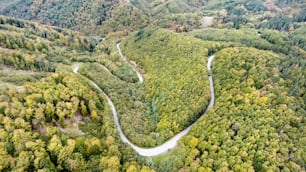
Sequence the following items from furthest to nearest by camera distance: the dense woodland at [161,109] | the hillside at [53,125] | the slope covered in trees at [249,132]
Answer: the slope covered in trees at [249,132], the dense woodland at [161,109], the hillside at [53,125]

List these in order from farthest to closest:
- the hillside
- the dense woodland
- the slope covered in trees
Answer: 1. the slope covered in trees
2. the dense woodland
3. the hillside

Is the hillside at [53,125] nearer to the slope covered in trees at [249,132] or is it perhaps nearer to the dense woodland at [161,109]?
the dense woodland at [161,109]

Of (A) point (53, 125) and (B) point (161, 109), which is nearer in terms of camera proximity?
(A) point (53, 125)

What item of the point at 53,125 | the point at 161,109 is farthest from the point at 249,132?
the point at 53,125

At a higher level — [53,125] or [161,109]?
[53,125]

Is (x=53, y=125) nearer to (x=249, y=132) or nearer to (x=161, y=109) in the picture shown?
(x=161, y=109)

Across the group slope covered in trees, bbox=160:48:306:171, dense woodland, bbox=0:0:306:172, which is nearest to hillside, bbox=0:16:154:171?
dense woodland, bbox=0:0:306:172

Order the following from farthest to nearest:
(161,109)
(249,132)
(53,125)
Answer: (161,109), (249,132), (53,125)

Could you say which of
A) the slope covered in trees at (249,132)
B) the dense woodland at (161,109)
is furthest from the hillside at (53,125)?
the slope covered in trees at (249,132)

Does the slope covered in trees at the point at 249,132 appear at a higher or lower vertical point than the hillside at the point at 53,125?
lower

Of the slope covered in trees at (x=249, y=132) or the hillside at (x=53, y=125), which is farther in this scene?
the slope covered in trees at (x=249, y=132)

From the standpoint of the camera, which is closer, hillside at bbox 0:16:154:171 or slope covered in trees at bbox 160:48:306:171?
hillside at bbox 0:16:154:171

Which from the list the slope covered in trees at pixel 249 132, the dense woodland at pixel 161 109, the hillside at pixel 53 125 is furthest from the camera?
the slope covered in trees at pixel 249 132

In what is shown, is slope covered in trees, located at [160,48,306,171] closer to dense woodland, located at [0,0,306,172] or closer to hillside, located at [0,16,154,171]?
dense woodland, located at [0,0,306,172]
